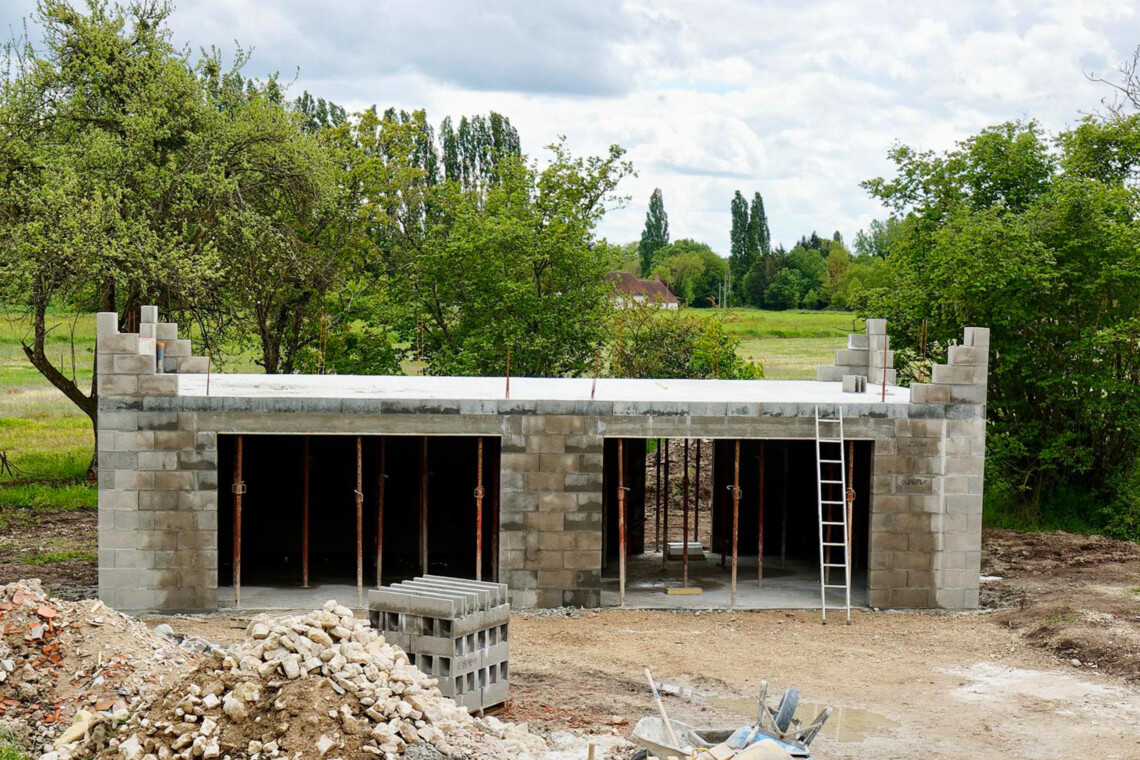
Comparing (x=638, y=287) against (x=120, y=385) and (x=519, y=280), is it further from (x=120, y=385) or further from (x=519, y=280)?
(x=120, y=385)

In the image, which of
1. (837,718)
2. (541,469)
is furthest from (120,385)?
(837,718)

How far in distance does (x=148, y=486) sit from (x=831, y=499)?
1156 cm

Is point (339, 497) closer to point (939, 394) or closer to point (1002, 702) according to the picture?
point (939, 394)

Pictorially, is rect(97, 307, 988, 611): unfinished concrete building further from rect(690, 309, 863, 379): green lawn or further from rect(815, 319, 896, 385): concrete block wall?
rect(690, 309, 863, 379): green lawn

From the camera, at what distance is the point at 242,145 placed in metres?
30.8

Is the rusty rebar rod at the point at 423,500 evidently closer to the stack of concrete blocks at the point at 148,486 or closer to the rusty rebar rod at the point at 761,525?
the stack of concrete blocks at the point at 148,486

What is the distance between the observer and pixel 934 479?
20016 mm

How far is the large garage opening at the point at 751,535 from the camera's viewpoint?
21297 mm

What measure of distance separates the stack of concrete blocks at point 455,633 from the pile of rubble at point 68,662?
241cm

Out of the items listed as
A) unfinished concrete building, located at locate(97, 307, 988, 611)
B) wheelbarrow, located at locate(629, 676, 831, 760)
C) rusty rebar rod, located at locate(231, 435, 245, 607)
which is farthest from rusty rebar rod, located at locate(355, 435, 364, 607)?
wheelbarrow, located at locate(629, 676, 831, 760)

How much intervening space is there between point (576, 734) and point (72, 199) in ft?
63.3

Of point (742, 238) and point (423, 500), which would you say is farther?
point (742, 238)

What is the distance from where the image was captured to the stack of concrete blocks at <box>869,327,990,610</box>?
19953mm

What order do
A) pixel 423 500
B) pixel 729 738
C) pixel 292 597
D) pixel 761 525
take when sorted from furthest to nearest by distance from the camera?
pixel 761 525 → pixel 292 597 → pixel 423 500 → pixel 729 738
